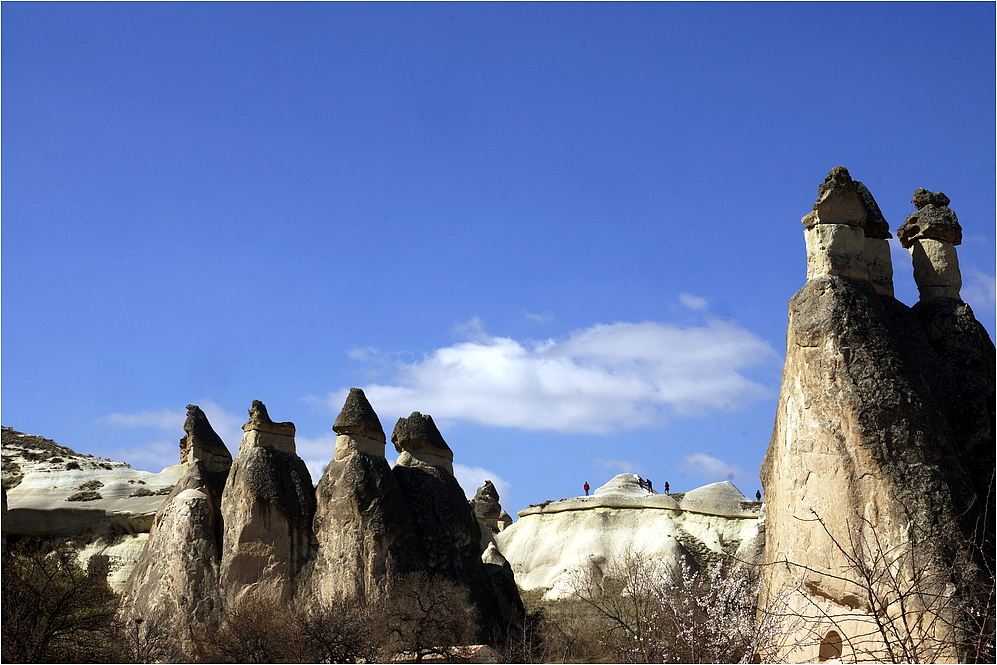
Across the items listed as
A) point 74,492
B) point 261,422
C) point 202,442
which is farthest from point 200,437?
point 74,492

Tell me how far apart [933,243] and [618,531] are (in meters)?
19.9

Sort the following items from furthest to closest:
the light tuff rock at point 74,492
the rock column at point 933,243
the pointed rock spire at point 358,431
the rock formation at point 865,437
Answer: the light tuff rock at point 74,492, the pointed rock spire at point 358,431, the rock column at point 933,243, the rock formation at point 865,437

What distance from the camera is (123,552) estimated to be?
24594mm

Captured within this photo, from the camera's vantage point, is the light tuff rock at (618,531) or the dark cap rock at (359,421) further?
the light tuff rock at (618,531)

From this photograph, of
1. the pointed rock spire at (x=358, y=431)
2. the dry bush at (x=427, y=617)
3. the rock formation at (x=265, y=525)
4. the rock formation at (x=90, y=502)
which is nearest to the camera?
the dry bush at (x=427, y=617)

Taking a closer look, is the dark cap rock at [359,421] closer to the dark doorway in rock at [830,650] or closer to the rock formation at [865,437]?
the rock formation at [865,437]

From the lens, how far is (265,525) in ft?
52.9

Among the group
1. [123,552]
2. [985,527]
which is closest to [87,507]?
[123,552]

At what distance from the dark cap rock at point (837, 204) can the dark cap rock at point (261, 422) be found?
10.0 m

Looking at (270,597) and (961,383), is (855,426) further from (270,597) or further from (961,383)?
(270,597)

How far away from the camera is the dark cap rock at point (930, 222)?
12.5 meters

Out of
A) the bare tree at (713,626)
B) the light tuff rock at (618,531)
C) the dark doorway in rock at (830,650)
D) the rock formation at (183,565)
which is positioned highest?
the light tuff rock at (618,531)

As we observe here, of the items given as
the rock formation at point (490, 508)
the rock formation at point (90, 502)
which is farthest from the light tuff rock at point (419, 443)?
the rock formation at point (490, 508)

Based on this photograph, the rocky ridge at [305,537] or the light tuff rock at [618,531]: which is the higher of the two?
the light tuff rock at [618,531]
